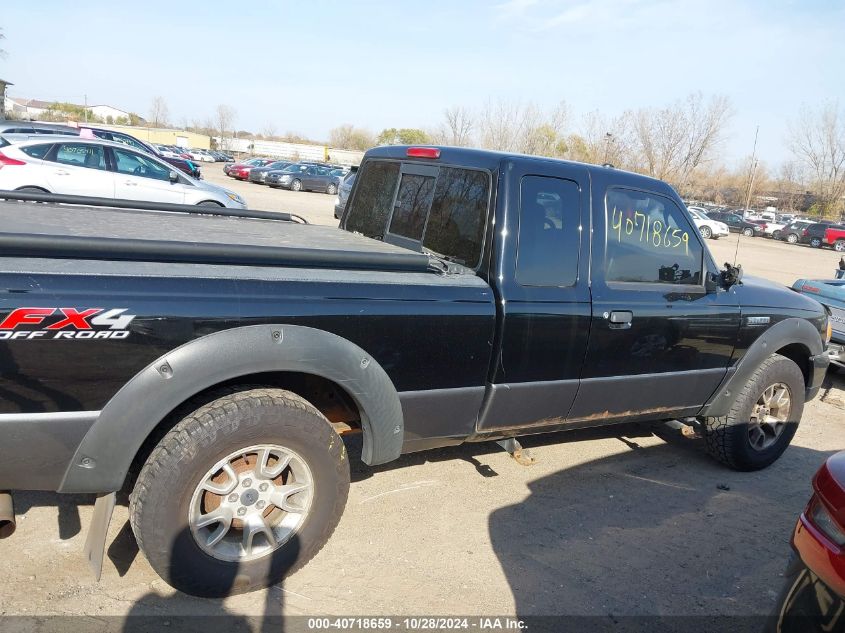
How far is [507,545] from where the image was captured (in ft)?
12.1

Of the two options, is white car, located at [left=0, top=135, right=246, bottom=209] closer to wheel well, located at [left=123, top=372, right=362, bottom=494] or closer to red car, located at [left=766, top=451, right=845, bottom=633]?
wheel well, located at [left=123, top=372, right=362, bottom=494]

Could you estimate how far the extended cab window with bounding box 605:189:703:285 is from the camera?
13.1ft

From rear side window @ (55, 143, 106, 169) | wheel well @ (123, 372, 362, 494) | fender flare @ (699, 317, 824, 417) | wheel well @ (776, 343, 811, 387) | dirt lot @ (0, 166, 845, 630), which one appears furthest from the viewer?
rear side window @ (55, 143, 106, 169)

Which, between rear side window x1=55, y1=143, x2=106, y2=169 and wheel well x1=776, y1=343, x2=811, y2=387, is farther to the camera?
rear side window x1=55, y1=143, x2=106, y2=169

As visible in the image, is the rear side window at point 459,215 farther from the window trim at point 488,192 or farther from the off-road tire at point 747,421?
the off-road tire at point 747,421

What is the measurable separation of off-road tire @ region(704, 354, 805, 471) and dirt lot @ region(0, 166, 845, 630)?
143 millimetres

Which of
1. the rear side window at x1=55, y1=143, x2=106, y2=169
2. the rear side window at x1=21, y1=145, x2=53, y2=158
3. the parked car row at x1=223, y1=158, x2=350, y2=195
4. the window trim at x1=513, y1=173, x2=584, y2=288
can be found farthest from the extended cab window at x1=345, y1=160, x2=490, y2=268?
the parked car row at x1=223, y1=158, x2=350, y2=195

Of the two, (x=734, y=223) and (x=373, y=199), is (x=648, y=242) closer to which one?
(x=373, y=199)

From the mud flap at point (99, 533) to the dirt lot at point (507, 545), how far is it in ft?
0.93

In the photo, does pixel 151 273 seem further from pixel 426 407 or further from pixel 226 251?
pixel 426 407

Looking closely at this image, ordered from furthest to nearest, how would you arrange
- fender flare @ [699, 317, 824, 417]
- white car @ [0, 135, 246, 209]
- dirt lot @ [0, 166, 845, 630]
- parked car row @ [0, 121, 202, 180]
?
parked car row @ [0, 121, 202, 180] → white car @ [0, 135, 246, 209] → fender flare @ [699, 317, 824, 417] → dirt lot @ [0, 166, 845, 630]

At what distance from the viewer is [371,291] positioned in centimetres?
309

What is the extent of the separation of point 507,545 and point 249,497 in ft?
4.80

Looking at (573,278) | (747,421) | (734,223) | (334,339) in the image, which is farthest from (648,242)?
(734,223)
